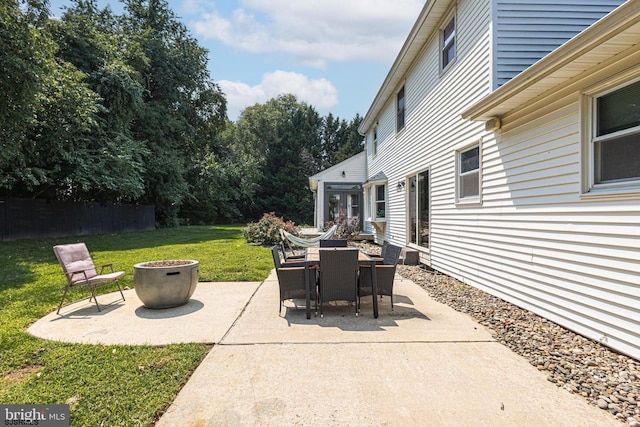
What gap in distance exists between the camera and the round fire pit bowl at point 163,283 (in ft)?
15.0

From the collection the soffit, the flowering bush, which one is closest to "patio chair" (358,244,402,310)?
the soffit

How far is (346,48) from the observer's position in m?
13.5

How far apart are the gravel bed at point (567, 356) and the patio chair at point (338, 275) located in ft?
5.49

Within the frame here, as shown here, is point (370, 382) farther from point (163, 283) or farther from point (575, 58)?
point (575, 58)

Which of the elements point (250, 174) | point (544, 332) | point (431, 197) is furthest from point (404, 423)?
point (250, 174)

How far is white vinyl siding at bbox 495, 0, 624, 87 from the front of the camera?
5133 millimetres

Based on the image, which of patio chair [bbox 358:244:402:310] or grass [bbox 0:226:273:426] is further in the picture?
patio chair [bbox 358:244:402:310]

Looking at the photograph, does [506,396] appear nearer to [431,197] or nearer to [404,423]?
[404,423]

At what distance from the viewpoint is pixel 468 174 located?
20.3 feet

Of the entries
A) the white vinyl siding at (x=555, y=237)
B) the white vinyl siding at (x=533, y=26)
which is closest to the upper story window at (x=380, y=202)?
the white vinyl siding at (x=555, y=237)

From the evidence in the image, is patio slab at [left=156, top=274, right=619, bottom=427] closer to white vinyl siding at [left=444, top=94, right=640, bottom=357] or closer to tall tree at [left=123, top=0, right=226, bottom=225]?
white vinyl siding at [left=444, top=94, right=640, bottom=357]

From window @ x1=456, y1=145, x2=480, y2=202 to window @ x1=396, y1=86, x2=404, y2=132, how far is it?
14.6 feet

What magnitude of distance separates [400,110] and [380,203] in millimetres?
3710

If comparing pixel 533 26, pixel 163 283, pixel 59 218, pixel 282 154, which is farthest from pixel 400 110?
pixel 282 154
